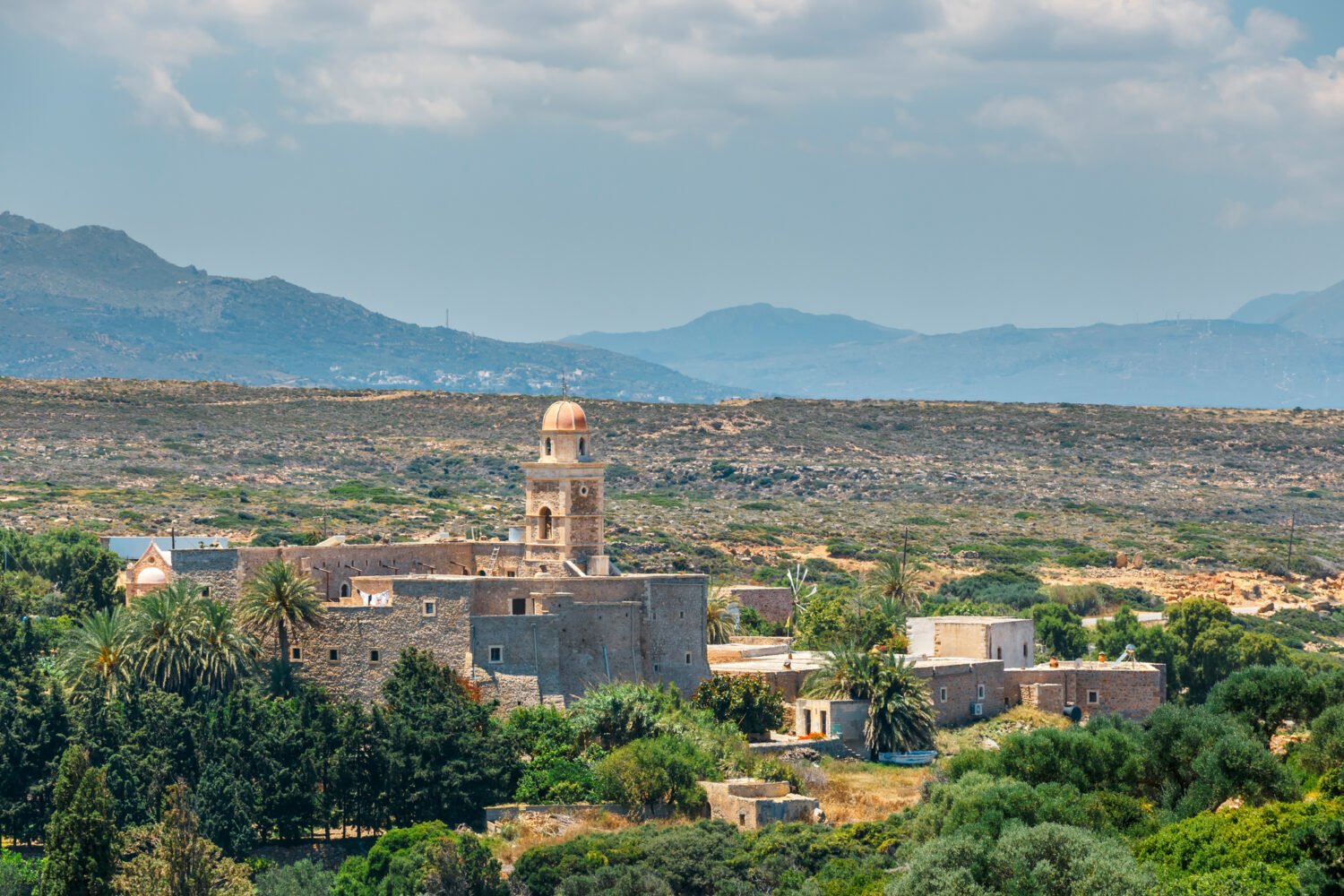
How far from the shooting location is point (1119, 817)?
5456 cm

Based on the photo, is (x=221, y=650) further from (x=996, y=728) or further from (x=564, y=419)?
(x=996, y=728)

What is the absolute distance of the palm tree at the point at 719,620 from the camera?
73.5 m

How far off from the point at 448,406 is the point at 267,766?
12327 centimetres

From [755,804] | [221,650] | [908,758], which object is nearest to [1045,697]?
[908,758]

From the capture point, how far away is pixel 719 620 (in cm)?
7400

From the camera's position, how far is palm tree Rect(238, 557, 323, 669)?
204ft

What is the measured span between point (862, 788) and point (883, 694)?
186 inches

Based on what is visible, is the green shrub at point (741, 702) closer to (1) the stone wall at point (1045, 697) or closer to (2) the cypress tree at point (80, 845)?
(1) the stone wall at point (1045, 697)

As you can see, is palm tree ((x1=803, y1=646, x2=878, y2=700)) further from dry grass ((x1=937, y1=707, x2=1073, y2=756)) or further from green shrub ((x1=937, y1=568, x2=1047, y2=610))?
green shrub ((x1=937, y1=568, x2=1047, y2=610))

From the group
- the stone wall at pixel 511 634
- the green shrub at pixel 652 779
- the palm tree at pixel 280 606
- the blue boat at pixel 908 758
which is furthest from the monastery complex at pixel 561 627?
the green shrub at pixel 652 779

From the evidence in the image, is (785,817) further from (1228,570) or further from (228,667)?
(1228,570)

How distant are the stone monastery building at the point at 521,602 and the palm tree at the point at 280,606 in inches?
18.2

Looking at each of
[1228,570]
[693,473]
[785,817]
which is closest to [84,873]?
[785,817]

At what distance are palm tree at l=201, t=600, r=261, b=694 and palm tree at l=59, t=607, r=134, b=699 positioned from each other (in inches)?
73.5
